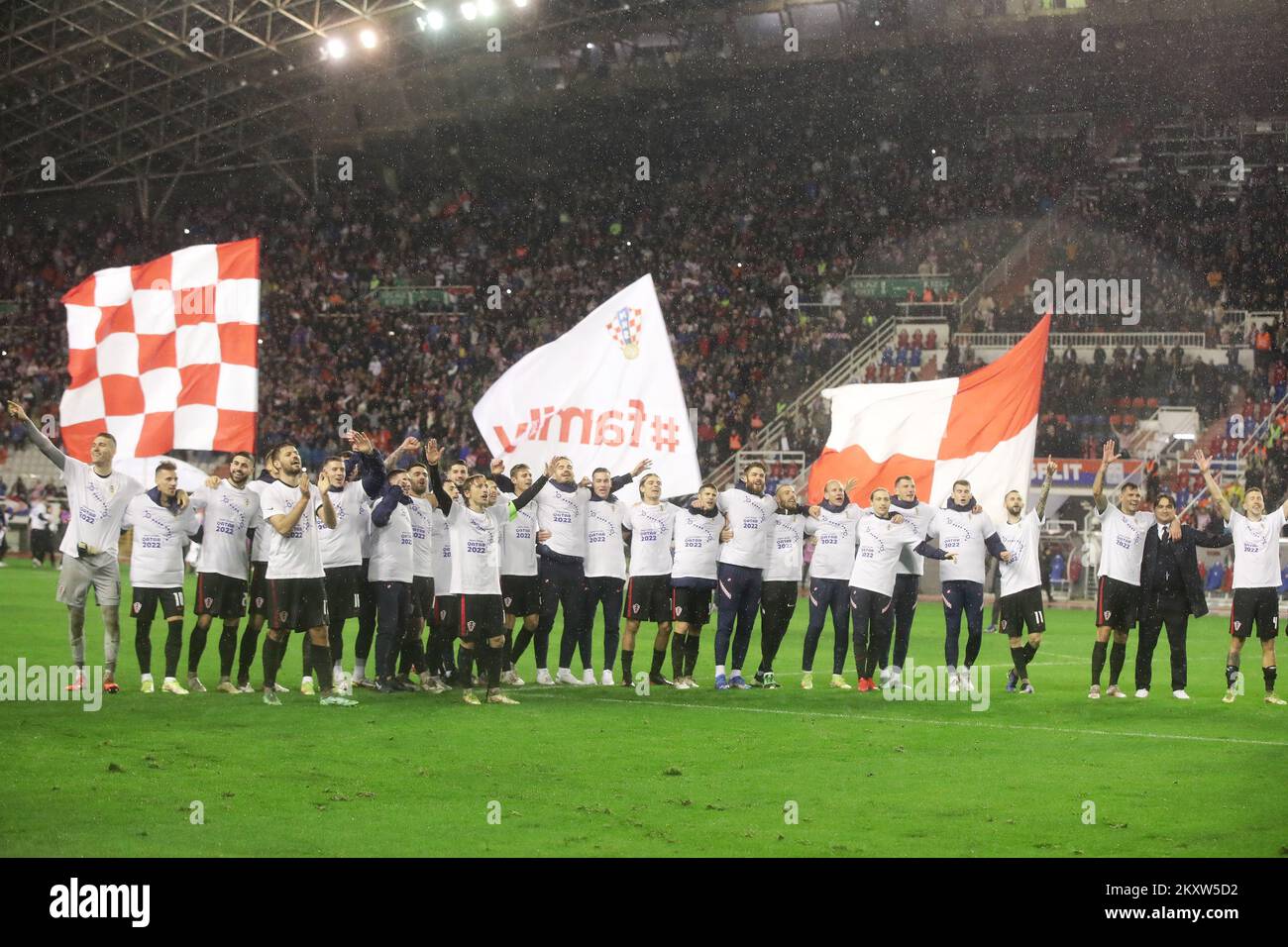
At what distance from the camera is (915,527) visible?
49.0 ft

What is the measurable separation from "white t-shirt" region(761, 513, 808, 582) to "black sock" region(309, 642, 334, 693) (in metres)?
4.38

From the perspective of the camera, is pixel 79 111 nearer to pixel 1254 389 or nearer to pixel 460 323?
pixel 460 323

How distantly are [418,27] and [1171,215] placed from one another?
18.2m

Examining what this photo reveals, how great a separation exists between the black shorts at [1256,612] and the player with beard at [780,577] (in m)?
4.04

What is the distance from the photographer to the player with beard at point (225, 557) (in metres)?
13.5

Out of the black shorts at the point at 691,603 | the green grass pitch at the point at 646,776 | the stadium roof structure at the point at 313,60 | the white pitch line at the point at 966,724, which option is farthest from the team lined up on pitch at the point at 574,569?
the stadium roof structure at the point at 313,60

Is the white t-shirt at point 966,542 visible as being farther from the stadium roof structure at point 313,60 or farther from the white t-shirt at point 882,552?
the stadium roof structure at point 313,60

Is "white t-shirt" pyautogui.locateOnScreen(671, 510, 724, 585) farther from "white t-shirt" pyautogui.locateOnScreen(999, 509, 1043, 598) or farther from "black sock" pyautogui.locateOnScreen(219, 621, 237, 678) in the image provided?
"black sock" pyautogui.locateOnScreen(219, 621, 237, 678)

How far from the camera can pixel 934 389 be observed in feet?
57.3

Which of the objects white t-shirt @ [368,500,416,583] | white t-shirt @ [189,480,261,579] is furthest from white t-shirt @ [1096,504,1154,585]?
white t-shirt @ [189,480,261,579]

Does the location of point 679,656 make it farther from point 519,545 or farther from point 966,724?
point 966,724

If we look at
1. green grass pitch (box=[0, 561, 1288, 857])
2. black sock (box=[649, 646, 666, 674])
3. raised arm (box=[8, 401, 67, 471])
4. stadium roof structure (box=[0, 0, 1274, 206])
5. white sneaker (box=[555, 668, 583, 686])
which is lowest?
green grass pitch (box=[0, 561, 1288, 857])

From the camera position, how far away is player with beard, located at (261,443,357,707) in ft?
40.7

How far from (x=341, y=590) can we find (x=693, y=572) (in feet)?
10.9
